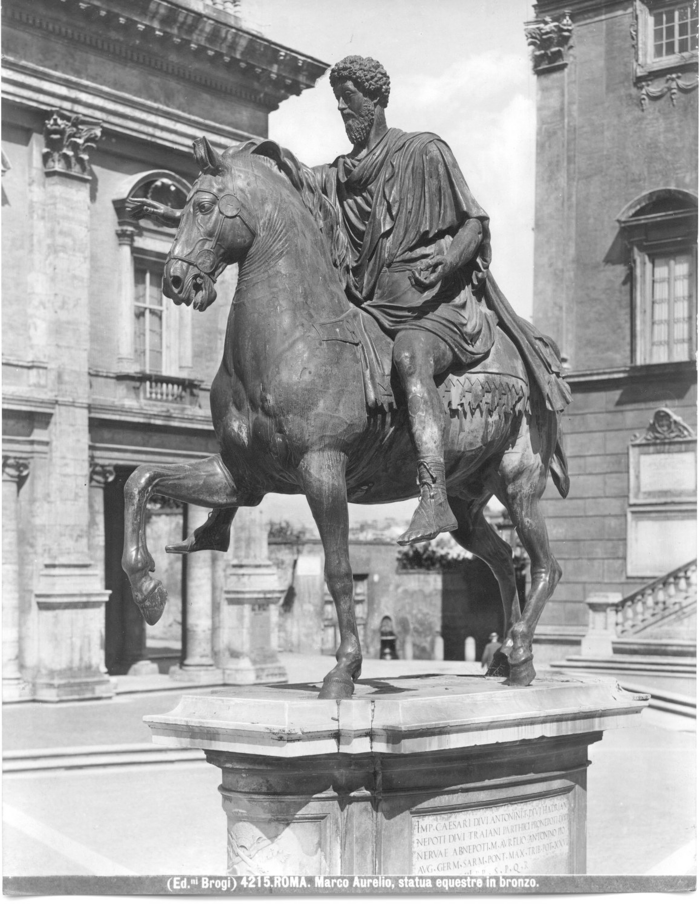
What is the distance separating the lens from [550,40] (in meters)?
28.9

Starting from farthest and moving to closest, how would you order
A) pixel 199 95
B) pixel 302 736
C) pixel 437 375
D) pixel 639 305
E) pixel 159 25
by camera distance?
pixel 639 305, pixel 199 95, pixel 159 25, pixel 437 375, pixel 302 736

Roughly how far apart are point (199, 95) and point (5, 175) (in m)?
4.52

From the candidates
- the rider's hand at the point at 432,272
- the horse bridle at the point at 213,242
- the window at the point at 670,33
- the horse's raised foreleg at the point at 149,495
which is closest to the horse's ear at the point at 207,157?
the horse bridle at the point at 213,242

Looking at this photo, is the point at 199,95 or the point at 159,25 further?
the point at 199,95

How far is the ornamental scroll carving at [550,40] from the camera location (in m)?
28.9

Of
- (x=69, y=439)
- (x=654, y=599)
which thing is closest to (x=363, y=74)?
(x=69, y=439)

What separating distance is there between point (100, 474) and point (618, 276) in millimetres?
12226

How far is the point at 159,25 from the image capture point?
22562mm

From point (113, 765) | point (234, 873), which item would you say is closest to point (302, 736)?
point (234, 873)

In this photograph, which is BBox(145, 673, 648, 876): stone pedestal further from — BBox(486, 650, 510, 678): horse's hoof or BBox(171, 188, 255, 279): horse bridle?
BBox(171, 188, 255, 279): horse bridle

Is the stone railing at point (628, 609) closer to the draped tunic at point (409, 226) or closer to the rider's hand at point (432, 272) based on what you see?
the draped tunic at point (409, 226)

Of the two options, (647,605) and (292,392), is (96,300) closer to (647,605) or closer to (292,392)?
(647,605)

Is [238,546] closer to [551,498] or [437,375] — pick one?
[551,498]

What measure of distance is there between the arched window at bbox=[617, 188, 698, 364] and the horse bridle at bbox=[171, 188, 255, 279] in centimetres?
2166
